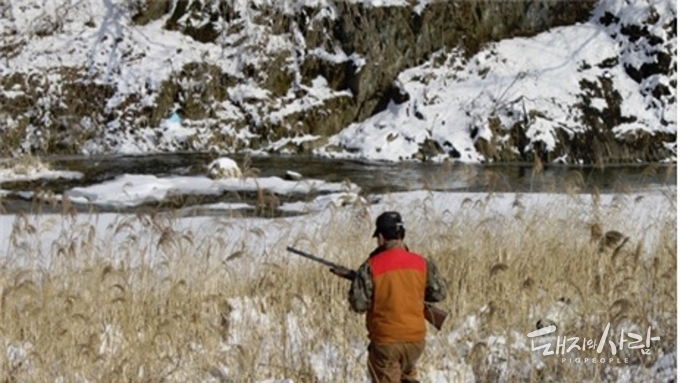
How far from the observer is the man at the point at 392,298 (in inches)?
150

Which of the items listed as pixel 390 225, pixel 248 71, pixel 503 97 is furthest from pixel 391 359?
pixel 248 71

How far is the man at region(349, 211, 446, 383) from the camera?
382cm

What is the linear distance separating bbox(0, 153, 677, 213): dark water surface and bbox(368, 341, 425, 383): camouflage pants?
814cm

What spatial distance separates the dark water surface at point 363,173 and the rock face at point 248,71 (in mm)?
1230

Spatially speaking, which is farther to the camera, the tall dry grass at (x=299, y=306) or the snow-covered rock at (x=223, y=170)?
the snow-covered rock at (x=223, y=170)

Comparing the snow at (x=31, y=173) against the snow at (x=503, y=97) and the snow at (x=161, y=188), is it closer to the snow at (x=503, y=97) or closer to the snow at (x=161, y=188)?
the snow at (x=161, y=188)

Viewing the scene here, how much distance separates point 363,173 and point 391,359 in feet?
36.8

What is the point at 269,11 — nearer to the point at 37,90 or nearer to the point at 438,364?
the point at 37,90

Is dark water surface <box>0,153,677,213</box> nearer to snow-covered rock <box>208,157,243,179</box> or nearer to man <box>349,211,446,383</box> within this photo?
snow-covered rock <box>208,157,243,179</box>

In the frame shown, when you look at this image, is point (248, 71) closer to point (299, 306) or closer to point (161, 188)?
point (161, 188)

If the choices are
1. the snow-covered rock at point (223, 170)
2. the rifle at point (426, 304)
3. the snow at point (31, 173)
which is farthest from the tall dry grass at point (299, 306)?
the snow at point (31, 173)

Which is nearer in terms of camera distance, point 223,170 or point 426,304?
point 426,304

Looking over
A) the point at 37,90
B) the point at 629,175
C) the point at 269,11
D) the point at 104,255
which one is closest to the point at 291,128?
the point at 269,11

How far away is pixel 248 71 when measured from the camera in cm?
1952
